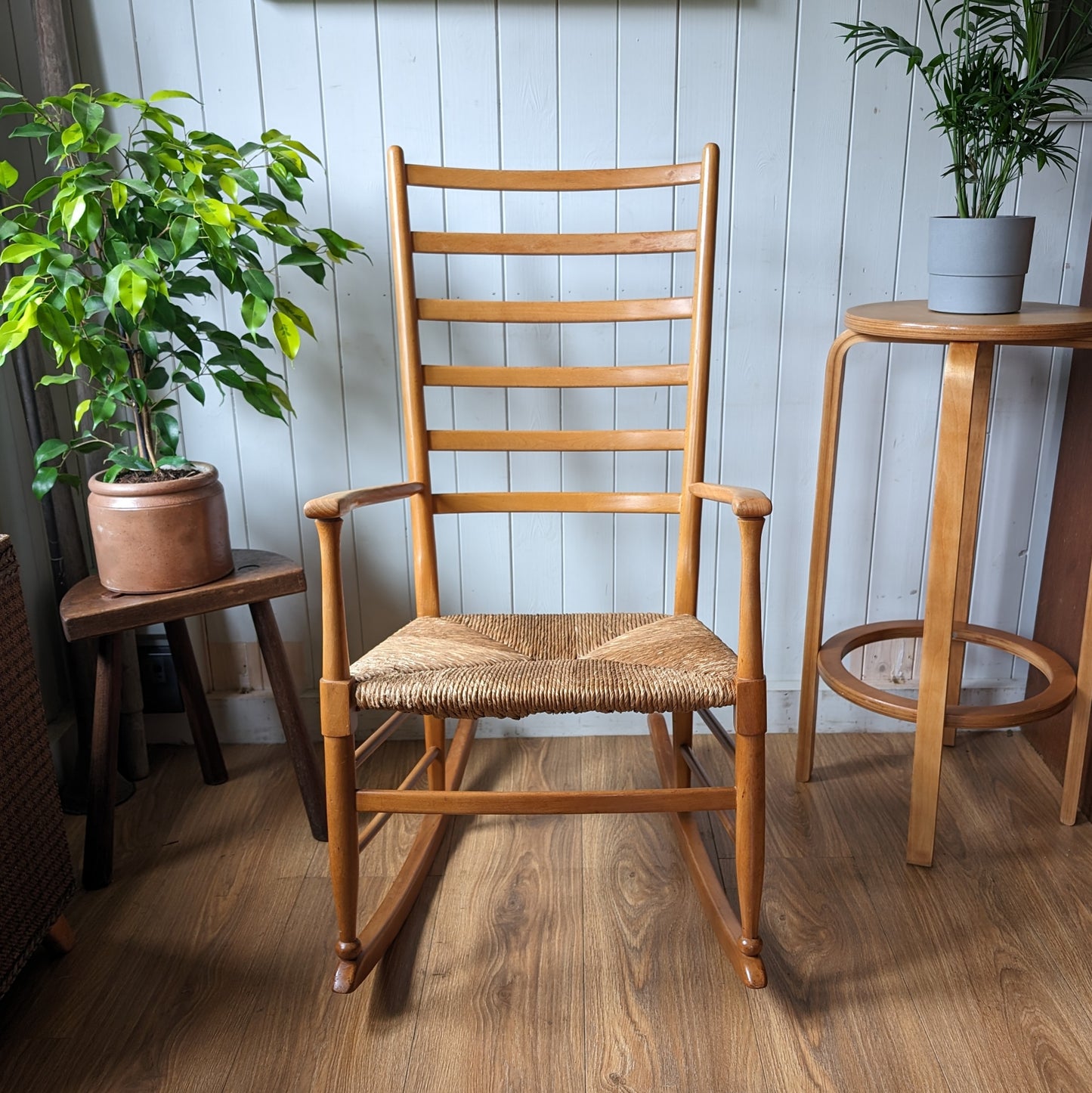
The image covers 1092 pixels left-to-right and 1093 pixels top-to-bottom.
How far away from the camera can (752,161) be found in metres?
1.66

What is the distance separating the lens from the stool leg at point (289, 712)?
5.10 ft

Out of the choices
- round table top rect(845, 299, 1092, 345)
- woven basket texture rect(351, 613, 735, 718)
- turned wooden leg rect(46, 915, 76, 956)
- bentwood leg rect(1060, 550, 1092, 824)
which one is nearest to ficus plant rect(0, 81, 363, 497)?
woven basket texture rect(351, 613, 735, 718)

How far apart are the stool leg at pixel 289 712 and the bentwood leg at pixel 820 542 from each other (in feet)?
2.73

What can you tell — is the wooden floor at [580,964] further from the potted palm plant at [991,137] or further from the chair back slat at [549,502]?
the potted palm plant at [991,137]

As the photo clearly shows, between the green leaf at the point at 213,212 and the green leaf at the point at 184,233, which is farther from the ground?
the green leaf at the point at 213,212

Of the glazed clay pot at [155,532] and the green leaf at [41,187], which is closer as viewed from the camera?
the green leaf at [41,187]

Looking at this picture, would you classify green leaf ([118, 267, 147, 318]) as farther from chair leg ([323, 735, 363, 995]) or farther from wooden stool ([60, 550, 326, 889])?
chair leg ([323, 735, 363, 995])

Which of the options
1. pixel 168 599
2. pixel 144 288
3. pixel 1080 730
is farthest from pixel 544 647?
pixel 1080 730

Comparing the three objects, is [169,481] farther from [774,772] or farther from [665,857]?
[774,772]

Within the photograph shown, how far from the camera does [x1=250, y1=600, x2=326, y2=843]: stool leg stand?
61.2 inches

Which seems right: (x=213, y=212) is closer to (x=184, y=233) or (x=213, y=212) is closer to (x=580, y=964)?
(x=184, y=233)

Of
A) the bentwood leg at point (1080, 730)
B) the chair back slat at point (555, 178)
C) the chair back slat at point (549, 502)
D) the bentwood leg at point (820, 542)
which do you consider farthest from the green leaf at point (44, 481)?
the bentwood leg at point (1080, 730)

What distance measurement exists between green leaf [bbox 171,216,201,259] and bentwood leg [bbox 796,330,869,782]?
95 centimetres

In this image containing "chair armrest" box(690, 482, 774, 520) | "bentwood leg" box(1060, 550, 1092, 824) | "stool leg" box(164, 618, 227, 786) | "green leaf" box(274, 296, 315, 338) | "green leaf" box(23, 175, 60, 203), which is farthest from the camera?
"stool leg" box(164, 618, 227, 786)
